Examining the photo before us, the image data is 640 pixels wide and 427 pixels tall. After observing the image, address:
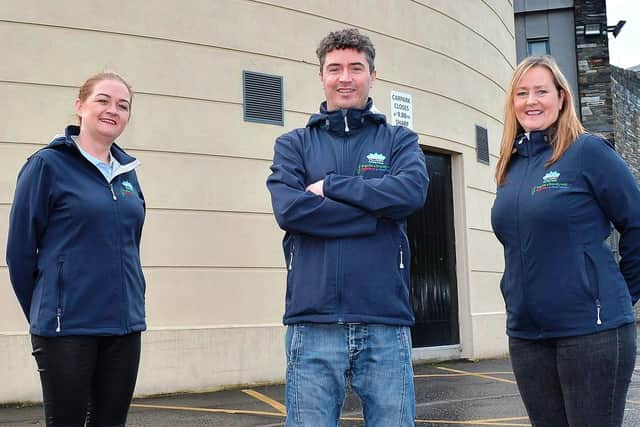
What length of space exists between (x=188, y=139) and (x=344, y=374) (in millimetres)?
5301

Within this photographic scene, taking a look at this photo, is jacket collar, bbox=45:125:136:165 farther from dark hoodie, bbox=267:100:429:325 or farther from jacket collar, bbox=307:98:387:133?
jacket collar, bbox=307:98:387:133

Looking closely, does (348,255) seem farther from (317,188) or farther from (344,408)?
(344,408)

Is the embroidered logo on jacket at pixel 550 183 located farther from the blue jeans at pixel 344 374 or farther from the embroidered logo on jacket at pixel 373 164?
the blue jeans at pixel 344 374

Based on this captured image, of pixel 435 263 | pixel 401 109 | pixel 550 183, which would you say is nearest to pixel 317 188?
pixel 550 183

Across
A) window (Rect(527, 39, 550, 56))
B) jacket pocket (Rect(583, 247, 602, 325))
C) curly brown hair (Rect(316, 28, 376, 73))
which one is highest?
window (Rect(527, 39, 550, 56))

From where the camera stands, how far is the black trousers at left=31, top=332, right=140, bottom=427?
2.91 m

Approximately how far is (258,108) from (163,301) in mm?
2414

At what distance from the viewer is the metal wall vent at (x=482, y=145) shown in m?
10.6

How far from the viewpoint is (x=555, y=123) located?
2.94m

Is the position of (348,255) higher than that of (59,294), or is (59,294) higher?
(348,255)

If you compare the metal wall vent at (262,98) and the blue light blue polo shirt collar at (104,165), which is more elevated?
the metal wall vent at (262,98)

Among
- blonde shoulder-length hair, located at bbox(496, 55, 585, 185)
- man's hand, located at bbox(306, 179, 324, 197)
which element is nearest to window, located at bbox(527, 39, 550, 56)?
blonde shoulder-length hair, located at bbox(496, 55, 585, 185)

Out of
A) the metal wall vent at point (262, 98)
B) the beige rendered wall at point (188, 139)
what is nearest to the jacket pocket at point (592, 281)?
the beige rendered wall at point (188, 139)

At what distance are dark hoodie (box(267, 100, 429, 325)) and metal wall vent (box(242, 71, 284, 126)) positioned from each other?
5.10m
